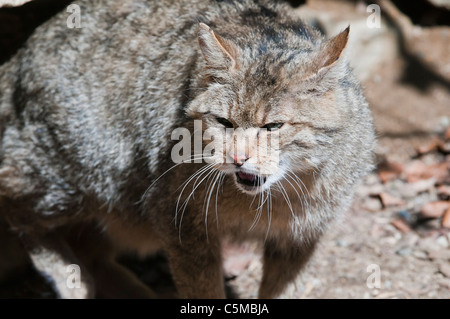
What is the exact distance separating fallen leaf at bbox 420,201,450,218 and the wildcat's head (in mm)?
2109

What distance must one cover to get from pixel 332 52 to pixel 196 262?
5.45 feet

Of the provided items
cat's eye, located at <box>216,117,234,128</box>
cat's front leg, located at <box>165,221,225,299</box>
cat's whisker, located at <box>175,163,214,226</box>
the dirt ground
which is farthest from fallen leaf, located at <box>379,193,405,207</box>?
cat's eye, located at <box>216,117,234,128</box>

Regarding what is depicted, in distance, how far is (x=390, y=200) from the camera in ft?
17.5

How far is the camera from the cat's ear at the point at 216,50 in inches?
126

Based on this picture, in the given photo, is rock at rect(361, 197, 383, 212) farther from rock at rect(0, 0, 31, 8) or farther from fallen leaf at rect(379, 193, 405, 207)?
rock at rect(0, 0, 31, 8)

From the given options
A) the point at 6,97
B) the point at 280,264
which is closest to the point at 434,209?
the point at 280,264

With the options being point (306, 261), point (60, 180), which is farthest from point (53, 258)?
point (306, 261)

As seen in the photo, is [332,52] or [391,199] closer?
[332,52]

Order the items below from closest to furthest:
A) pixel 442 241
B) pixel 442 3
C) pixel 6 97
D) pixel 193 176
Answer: pixel 193 176, pixel 6 97, pixel 442 241, pixel 442 3

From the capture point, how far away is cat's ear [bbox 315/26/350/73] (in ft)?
9.93

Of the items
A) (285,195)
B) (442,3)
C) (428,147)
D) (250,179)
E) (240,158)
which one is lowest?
(428,147)

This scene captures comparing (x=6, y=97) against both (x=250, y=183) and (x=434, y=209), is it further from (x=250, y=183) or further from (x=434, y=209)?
(x=434, y=209)

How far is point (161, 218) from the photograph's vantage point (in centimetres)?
394
